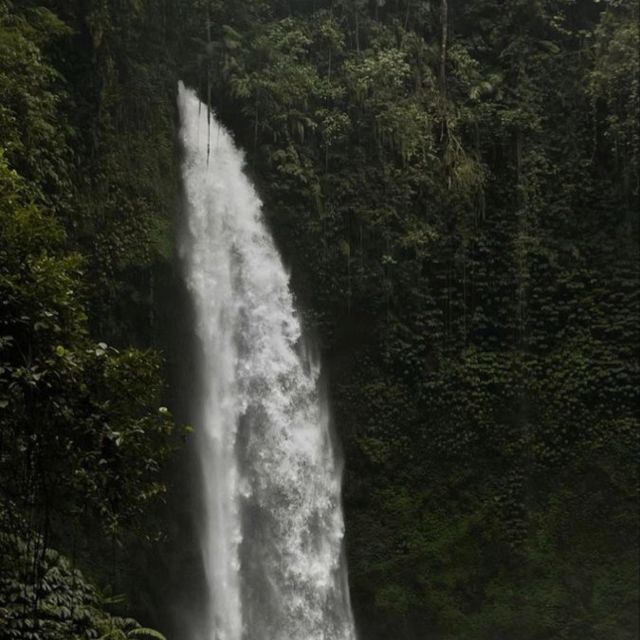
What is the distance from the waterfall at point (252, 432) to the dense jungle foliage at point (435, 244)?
0.49 m

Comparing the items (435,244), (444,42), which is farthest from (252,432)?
(444,42)

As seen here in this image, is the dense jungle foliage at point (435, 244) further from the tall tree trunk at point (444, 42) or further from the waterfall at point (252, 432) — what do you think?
the waterfall at point (252, 432)

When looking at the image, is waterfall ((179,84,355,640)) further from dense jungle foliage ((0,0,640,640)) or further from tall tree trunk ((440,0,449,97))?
tall tree trunk ((440,0,449,97))

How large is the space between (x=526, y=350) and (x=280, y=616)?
19.1ft

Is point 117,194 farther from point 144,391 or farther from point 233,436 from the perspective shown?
point 144,391

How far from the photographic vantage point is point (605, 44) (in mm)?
14633

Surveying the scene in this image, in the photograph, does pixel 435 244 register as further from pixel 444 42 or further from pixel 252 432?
pixel 252 432

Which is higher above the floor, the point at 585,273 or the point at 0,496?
the point at 585,273

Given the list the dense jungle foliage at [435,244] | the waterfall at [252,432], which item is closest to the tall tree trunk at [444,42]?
the dense jungle foliage at [435,244]

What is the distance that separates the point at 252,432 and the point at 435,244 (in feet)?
15.6

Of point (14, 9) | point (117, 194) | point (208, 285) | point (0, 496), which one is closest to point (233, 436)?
point (208, 285)

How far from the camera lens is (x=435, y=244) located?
47.7 feet

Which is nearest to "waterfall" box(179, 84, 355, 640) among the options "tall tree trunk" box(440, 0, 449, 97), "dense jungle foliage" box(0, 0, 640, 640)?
"dense jungle foliage" box(0, 0, 640, 640)

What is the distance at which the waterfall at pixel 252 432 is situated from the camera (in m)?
11.3
